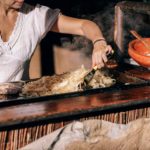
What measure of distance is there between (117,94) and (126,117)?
0.63 feet

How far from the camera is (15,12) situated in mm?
4277

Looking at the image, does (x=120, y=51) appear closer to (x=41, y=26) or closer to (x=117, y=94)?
(x=41, y=26)

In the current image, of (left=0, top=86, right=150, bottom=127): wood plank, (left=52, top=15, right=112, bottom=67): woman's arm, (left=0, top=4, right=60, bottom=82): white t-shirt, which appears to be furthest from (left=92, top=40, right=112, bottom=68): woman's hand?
(left=0, top=4, right=60, bottom=82): white t-shirt

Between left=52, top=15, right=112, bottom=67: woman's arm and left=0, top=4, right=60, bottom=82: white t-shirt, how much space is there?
12 centimetres

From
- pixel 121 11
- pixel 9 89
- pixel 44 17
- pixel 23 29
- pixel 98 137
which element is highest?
pixel 121 11

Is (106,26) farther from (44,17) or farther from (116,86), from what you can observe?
(116,86)

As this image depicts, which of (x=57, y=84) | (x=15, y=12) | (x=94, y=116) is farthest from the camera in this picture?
(x=15, y=12)

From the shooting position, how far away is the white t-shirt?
13.5 ft

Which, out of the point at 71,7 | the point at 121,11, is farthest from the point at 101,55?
the point at 71,7

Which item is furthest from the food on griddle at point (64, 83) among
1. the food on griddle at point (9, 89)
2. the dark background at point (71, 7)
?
the dark background at point (71, 7)

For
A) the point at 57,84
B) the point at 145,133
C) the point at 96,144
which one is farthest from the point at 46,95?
the point at 145,133

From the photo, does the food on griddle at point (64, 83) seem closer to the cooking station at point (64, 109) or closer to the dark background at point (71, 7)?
the cooking station at point (64, 109)

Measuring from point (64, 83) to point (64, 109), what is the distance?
2.20 ft

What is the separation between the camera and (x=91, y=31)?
13.4 ft
